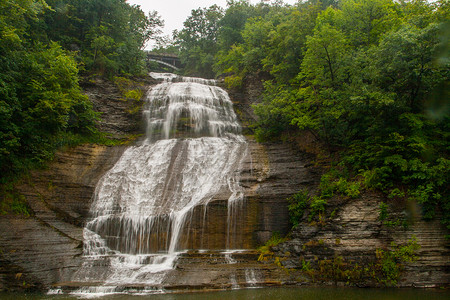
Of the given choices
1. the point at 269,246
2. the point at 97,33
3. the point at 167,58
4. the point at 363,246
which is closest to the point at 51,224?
the point at 269,246

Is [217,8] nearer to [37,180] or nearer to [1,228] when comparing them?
[37,180]

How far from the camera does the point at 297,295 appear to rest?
28.8 feet

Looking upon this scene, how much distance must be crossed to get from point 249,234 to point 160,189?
17.4ft

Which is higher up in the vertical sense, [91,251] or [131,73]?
[131,73]

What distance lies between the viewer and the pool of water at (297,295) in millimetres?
8516

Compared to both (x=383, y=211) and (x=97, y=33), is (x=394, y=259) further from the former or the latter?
(x=97, y=33)

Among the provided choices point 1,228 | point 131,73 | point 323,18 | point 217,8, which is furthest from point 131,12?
point 1,228

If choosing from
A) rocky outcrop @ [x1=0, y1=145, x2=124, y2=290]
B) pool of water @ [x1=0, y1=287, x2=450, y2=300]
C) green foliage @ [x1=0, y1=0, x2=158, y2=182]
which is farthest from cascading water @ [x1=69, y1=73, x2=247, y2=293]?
green foliage @ [x1=0, y1=0, x2=158, y2=182]

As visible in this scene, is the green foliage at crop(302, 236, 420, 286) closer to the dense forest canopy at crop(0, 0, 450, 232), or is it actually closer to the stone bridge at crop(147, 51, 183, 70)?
the dense forest canopy at crop(0, 0, 450, 232)

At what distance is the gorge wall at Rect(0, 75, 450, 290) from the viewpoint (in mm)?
10164

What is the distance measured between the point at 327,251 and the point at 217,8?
38.9m

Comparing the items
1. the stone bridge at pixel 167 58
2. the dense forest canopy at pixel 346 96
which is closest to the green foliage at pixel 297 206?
the dense forest canopy at pixel 346 96

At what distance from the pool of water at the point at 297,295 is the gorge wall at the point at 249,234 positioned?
2.03 ft

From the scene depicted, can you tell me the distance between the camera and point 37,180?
14203mm
